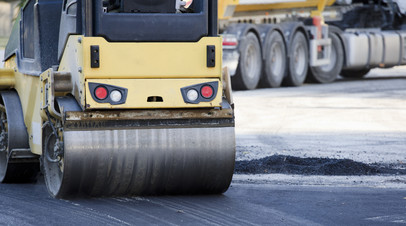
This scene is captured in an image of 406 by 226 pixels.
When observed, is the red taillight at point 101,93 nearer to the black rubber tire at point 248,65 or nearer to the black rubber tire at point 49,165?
the black rubber tire at point 49,165

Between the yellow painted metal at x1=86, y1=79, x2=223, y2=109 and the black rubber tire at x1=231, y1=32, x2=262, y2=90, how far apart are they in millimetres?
11667

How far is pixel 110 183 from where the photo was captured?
22.8ft

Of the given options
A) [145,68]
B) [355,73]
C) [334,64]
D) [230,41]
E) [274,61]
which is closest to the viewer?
[145,68]

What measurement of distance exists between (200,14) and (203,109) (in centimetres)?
75

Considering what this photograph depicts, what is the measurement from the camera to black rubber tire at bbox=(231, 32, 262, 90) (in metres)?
18.6

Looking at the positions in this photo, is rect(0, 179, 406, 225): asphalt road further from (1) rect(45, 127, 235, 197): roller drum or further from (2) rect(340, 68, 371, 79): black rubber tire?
(2) rect(340, 68, 371, 79): black rubber tire

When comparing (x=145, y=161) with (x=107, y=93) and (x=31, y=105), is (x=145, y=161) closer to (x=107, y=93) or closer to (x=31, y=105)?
(x=107, y=93)

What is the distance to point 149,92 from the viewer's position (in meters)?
6.80

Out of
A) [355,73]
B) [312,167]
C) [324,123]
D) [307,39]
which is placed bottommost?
[355,73]

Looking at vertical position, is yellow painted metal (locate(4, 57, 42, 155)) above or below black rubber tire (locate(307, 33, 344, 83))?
above

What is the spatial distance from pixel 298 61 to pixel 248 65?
90.1 inches

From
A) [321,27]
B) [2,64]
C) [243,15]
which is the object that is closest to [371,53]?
[321,27]

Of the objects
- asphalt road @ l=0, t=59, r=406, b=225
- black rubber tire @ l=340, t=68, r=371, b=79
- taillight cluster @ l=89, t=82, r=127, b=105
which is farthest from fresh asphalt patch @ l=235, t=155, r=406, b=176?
black rubber tire @ l=340, t=68, r=371, b=79

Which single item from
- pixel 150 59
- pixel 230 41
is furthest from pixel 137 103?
pixel 230 41
